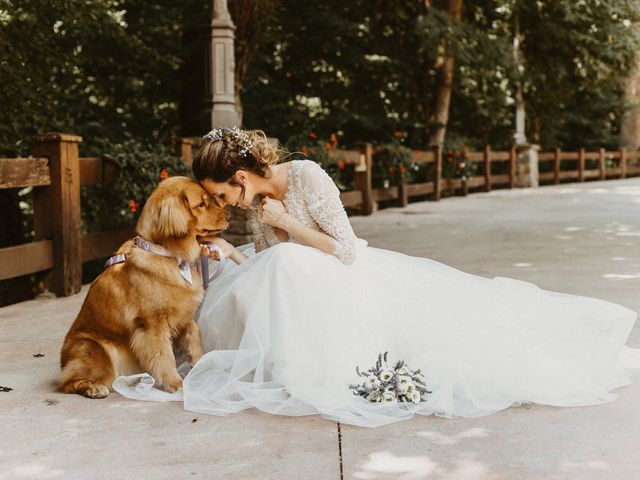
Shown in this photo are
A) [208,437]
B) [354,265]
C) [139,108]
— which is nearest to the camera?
[208,437]

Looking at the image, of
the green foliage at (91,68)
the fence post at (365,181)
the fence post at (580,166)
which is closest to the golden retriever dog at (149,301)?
the green foliage at (91,68)

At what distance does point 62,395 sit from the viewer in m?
3.79

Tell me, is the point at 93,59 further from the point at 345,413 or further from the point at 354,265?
the point at 345,413

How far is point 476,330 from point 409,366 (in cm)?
40

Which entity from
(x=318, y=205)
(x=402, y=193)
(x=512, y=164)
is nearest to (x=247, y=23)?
(x=402, y=193)

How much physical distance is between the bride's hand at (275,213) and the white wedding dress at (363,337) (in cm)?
7

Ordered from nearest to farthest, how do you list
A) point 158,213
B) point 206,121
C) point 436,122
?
point 158,213, point 206,121, point 436,122

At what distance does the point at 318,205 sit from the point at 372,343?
2.43 feet

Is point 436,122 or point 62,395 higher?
point 436,122

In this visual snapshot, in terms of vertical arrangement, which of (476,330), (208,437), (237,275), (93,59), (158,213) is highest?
(93,59)

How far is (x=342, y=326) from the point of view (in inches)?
149

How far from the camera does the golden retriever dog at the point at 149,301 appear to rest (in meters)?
3.71

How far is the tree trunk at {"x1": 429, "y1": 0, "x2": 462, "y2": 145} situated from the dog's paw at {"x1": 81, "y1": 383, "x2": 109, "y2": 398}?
14.6 metres

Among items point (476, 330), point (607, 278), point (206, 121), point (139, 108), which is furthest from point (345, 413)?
point (139, 108)
